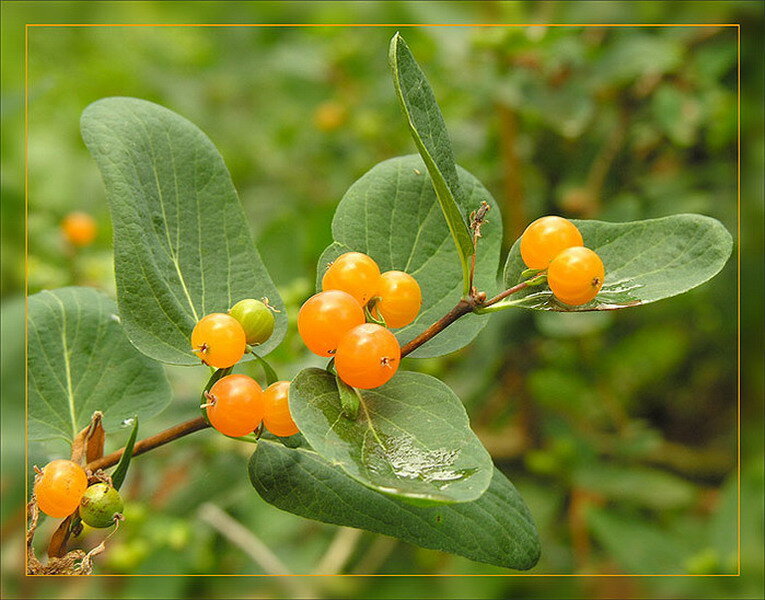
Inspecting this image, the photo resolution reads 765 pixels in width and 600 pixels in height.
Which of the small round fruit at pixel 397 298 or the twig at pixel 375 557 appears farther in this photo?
the twig at pixel 375 557

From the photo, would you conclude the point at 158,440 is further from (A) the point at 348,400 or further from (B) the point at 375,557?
(B) the point at 375,557

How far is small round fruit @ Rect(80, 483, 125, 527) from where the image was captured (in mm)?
371

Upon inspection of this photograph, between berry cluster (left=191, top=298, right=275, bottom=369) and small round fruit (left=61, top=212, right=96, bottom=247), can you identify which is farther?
small round fruit (left=61, top=212, right=96, bottom=247)

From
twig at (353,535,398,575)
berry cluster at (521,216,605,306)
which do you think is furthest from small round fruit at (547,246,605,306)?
twig at (353,535,398,575)

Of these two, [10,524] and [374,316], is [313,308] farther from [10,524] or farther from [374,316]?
[10,524]

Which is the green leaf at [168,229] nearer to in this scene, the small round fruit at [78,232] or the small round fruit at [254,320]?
the small round fruit at [254,320]

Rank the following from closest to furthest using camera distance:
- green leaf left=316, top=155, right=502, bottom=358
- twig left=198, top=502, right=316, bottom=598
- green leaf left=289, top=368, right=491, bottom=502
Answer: green leaf left=289, top=368, right=491, bottom=502 < green leaf left=316, top=155, right=502, bottom=358 < twig left=198, top=502, right=316, bottom=598

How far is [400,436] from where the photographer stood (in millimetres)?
351

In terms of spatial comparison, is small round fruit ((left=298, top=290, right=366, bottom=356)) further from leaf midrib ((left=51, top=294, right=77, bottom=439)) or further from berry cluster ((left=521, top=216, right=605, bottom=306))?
leaf midrib ((left=51, top=294, right=77, bottom=439))

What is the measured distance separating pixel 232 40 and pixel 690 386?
807 millimetres

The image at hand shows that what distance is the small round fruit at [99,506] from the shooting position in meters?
0.37

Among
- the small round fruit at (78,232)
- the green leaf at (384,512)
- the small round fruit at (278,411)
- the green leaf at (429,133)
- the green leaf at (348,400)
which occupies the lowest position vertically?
the green leaf at (384,512)

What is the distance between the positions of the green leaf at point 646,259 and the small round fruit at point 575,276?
11mm

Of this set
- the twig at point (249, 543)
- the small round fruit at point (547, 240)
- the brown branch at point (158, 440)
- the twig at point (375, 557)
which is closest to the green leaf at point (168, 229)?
the brown branch at point (158, 440)
